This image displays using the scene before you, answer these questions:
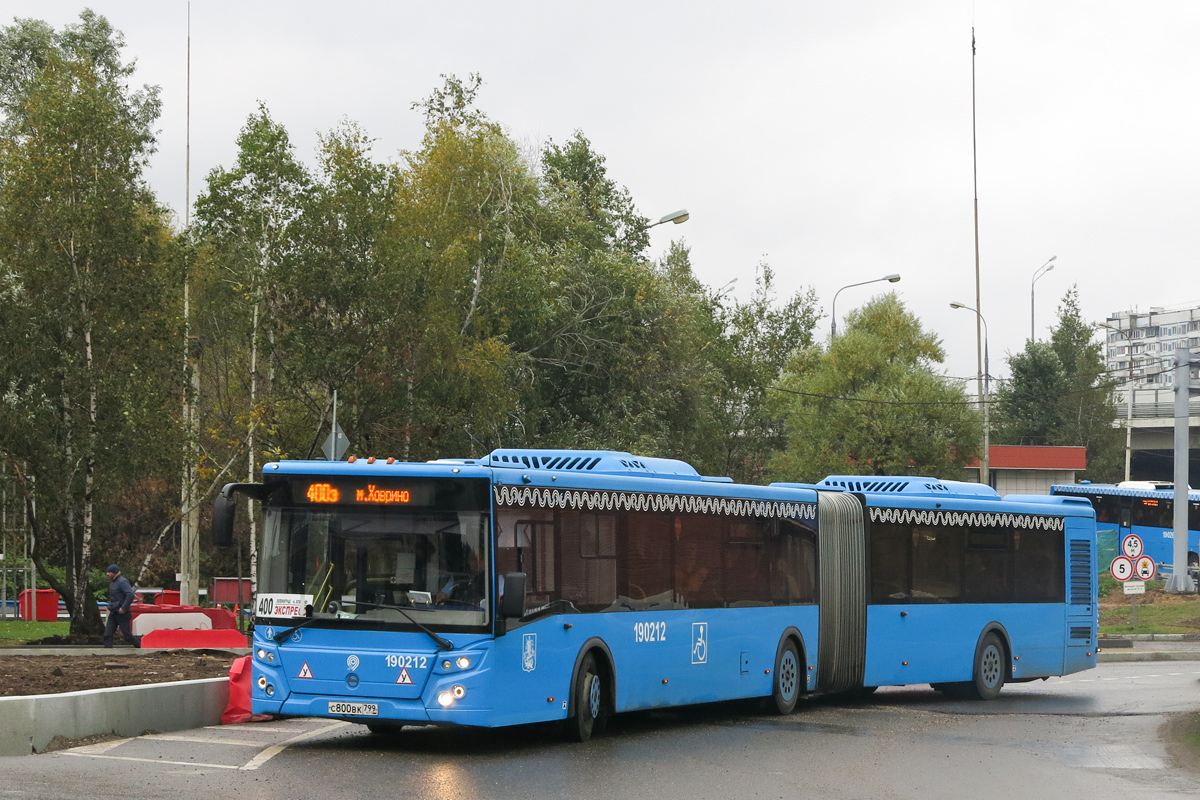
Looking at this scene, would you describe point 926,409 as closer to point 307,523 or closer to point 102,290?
point 102,290

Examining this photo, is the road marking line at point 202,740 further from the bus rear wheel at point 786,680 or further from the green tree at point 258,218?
the green tree at point 258,218

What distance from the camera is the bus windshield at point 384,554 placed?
1296 centimetres

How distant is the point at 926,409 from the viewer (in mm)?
61688

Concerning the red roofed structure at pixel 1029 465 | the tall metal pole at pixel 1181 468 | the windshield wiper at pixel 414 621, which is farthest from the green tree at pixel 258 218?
the red roofed structure at pixel 1029 465

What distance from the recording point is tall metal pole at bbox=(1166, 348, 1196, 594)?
118 feet

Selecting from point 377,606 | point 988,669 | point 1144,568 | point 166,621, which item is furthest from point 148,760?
point 1144,568

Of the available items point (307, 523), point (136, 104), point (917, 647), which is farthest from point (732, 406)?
point (307, 523)

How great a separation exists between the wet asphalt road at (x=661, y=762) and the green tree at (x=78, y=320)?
1461cm

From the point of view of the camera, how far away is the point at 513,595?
12789 millimetres

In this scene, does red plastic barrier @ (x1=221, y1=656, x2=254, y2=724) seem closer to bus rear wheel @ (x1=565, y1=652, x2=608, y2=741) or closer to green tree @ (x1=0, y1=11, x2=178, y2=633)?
bus rear wheel @ (x1=565, y1=652, x2=608, y2=741)

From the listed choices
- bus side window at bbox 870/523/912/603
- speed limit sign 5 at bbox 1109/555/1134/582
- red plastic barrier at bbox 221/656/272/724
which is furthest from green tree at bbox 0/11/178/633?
speed limit sign 5 at bbox 1109/555/1134/582

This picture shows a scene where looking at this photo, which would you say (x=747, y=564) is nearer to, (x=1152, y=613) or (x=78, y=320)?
(x=78, y=320)

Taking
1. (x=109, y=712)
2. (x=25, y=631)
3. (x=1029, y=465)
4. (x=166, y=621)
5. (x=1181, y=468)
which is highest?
(x=1181, y=468)

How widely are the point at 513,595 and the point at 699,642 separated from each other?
4.14m
